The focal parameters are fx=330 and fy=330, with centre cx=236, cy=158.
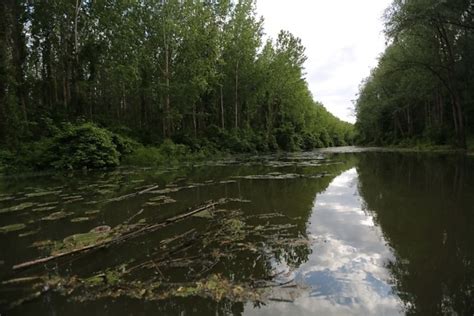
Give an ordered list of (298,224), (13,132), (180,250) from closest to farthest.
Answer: (180,250)
(298,224)
(13,132)

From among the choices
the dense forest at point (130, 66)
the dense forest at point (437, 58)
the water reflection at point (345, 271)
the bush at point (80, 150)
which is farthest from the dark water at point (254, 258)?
the dense forest at point (437, 58)

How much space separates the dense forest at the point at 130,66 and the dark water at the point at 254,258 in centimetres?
1485

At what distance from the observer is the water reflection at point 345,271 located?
133 inches

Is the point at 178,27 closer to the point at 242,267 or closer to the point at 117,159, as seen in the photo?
the point at 117,159

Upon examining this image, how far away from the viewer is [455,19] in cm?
2108

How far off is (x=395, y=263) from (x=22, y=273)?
496 centimetres

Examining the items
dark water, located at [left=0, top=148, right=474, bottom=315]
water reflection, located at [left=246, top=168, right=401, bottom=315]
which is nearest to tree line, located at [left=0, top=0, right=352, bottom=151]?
dark water, located at [left=0, top=148, right=474, bottom=315]

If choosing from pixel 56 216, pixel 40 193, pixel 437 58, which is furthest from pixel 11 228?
pixel 437 58

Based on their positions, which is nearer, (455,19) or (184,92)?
(455,19)

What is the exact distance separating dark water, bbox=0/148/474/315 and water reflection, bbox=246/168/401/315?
19mm

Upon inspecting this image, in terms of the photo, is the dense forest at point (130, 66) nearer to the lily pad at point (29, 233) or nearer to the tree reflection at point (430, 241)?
the lily pad at point (29, 233)

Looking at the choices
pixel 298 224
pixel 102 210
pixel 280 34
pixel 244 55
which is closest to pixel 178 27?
pixel 244 55

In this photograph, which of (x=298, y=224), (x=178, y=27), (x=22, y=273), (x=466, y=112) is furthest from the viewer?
(x=466, y=112)

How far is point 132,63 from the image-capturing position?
28.2 m
